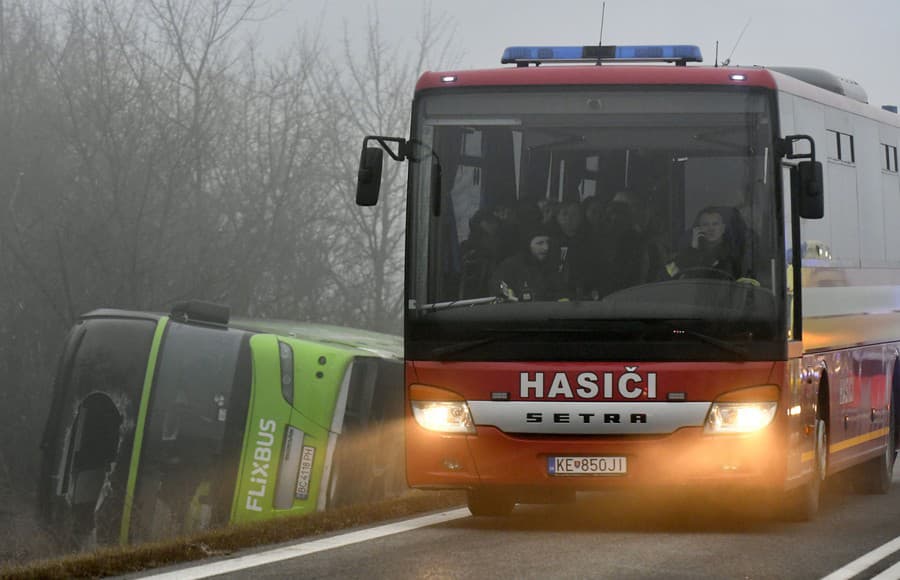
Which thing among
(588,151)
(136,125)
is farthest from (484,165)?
(136,125)

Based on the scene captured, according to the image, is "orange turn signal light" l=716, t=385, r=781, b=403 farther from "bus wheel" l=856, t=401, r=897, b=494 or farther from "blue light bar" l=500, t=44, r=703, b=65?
"bus wheel" l=856, t=401, r=897, b=494

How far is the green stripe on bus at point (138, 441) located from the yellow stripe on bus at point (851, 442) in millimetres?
6538

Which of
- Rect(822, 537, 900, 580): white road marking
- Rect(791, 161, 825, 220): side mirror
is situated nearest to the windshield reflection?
Rect(791, 161, 825, 220): side mirror

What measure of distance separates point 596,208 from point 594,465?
164 cm

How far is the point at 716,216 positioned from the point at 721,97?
2.60ft

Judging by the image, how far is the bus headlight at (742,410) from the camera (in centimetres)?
1088

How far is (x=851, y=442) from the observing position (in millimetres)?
14156

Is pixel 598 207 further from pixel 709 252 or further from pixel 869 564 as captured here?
pixel 869 564

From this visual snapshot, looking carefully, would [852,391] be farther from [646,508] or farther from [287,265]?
[287,265]

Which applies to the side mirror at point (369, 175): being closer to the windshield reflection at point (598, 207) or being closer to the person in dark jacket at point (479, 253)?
the windshield reflection at point (598, 207)

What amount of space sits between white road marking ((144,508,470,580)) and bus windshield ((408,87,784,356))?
1.37 m

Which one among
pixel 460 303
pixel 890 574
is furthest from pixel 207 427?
pixel 890 574

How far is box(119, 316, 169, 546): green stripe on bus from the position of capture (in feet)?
53.1

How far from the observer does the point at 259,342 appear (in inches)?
646
